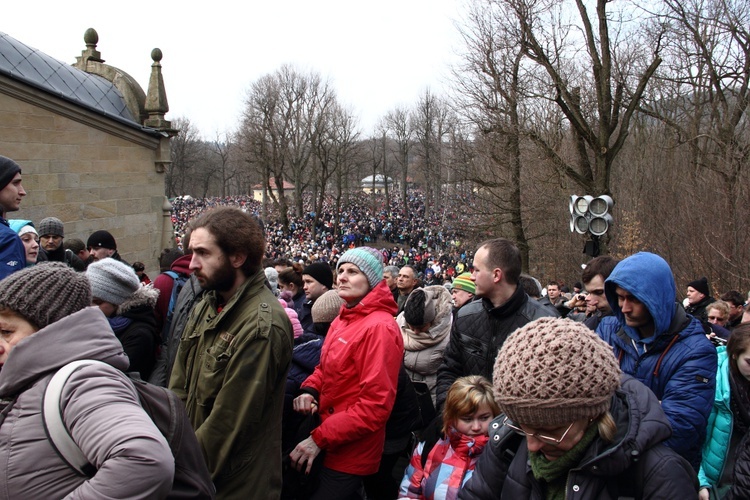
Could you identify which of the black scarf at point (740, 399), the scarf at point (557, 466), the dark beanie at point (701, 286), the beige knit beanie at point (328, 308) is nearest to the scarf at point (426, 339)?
the beige knit beanie at point (328, 308)

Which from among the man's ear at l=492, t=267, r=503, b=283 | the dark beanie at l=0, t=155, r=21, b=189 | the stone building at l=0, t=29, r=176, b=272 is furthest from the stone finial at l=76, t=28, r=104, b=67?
the man's ear at l=492, t=267, r=503, b=283

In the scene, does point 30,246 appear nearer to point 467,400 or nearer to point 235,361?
point 235,361

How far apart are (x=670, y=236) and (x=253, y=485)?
17782mm

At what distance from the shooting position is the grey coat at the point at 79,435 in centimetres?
146

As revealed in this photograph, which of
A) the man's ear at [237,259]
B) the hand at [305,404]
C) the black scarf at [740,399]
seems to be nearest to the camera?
the black scarf at [740,399]

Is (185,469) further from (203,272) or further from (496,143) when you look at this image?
(496,143)

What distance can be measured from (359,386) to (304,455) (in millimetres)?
466

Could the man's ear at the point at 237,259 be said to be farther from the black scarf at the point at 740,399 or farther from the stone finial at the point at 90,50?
the stone finial at the point at 90,50

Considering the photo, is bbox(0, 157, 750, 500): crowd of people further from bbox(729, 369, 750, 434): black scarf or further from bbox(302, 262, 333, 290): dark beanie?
bbox(302, 262, 333, 290): dark beanie

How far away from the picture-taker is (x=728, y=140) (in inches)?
641

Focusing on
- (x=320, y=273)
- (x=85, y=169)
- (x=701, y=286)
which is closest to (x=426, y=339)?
(x=320, y=273)

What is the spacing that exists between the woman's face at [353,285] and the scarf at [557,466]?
169 cm

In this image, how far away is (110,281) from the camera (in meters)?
3.45

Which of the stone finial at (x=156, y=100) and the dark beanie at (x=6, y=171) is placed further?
the stone finial at (x=156, y=100)
